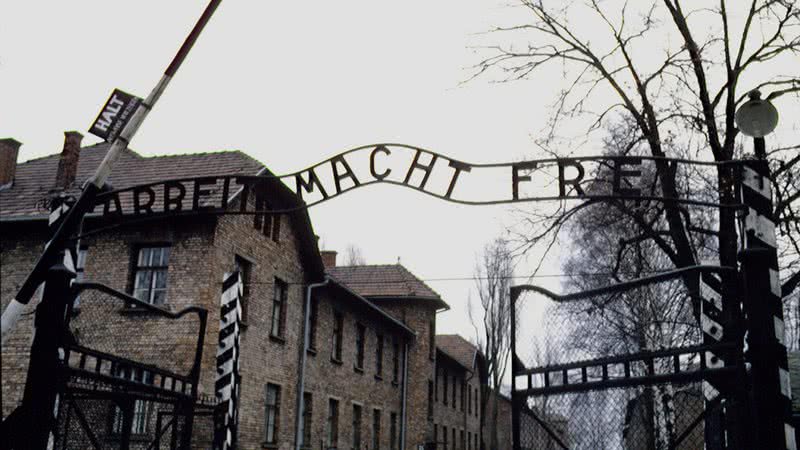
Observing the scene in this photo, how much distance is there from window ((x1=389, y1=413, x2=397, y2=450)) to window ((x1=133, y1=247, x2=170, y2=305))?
1504 cm

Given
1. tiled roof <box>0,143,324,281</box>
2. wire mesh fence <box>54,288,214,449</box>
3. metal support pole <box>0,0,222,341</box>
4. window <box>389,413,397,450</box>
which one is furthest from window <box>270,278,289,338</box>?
metal support pole <box>0,0,222,341</box>

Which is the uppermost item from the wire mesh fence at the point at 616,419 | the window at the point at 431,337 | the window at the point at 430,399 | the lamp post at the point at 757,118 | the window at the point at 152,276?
the window at the point at 431,337

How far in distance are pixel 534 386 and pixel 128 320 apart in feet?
41.8

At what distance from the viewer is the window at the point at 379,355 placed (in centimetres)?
2897

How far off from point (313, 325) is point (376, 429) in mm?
7318

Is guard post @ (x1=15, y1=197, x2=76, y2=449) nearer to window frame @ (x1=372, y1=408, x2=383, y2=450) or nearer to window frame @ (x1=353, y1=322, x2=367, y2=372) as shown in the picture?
window frame @ (x1=353, y1=322, x2=367, y2=372)

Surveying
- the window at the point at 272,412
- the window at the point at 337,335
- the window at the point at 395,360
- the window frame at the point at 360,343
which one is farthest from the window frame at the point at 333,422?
the window at the point at 395,360

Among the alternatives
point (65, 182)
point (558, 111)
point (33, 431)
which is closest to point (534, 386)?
point (33, 431)

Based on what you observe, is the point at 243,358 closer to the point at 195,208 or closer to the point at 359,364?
the point at 359,364

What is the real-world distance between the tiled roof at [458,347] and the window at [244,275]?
3063 cm

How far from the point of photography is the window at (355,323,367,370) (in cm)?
2709

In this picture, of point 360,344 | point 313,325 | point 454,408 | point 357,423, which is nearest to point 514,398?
point 313,325

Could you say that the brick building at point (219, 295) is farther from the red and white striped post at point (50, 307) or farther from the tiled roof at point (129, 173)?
the red and white striped post at point (50, 307)

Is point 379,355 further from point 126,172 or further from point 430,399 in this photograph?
point 126,172
